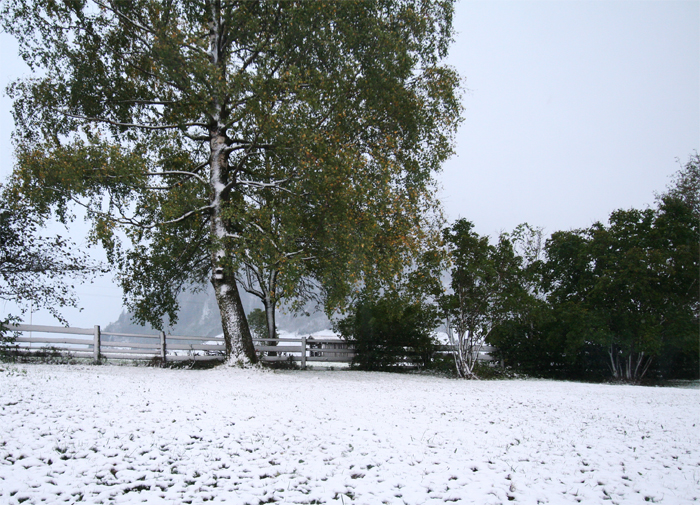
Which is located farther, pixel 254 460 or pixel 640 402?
pixel 640 402

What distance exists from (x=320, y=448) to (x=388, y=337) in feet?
39.1

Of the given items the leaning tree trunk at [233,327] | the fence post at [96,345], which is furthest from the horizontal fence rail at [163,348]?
the leaning tree trunk at [233,327]

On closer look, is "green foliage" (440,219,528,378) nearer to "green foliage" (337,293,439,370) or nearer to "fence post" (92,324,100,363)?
"green foliage" (337,293,439,370)

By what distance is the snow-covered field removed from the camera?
192 inches

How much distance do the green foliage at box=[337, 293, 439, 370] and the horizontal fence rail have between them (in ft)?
1.23

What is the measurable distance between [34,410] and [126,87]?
11329 millimetres

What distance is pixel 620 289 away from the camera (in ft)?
57.7

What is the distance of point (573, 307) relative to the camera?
1759cm

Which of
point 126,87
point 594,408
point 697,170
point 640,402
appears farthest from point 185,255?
point 697,170

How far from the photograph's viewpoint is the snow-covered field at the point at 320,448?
4875 mm

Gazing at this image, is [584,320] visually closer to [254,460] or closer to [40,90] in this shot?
[254,460]

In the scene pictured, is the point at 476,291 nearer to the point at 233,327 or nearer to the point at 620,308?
the point at 620,308

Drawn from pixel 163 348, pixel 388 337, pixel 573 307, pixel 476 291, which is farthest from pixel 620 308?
pixel 163 348

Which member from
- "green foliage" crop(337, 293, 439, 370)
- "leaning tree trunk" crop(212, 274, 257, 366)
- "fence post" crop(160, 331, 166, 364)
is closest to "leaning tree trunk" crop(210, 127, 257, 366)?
"leaning tree trunk" crop(212, 274, 257, 366)
